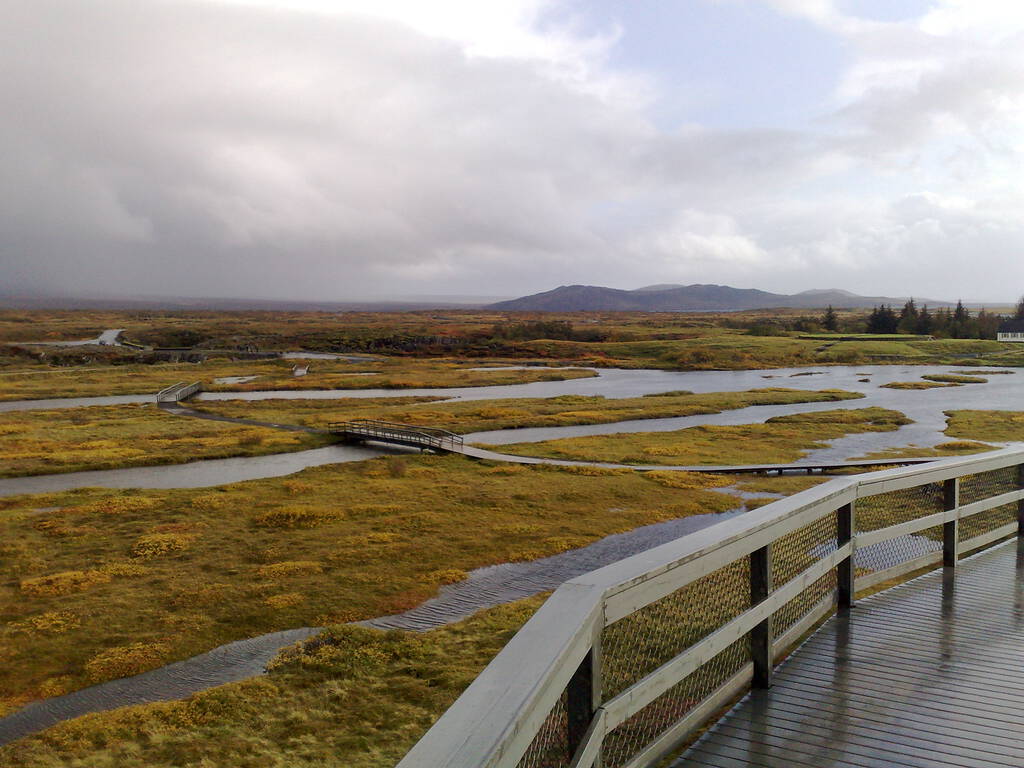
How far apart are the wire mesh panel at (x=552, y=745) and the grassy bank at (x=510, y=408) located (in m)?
52.5

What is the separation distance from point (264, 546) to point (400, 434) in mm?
23339

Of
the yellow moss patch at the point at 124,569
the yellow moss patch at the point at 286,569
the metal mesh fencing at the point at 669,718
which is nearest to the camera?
the metal mesh fencing at the point at 669,718

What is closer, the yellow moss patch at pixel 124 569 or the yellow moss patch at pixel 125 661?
the yellow moss patch at pixel 125 661

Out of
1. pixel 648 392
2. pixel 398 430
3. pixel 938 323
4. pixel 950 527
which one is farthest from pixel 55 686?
pixel 938 323

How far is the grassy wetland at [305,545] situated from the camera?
13391 mm

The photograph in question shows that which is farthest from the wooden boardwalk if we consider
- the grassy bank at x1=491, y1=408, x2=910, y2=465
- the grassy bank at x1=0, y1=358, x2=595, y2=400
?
the grassy bank at x1=0, y1=358, x2=595, y2=400

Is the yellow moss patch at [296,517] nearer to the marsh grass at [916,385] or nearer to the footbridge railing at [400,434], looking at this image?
the footbridge railing at [400,434]

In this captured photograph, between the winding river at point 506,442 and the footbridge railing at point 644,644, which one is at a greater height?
the footbridge railing at point 644,644

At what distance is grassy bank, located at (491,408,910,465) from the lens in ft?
141

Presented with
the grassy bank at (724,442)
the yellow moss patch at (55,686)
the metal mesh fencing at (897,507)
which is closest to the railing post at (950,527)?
the metal mesh fencing at (897,507)

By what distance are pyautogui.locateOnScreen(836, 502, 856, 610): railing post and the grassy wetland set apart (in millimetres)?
8018

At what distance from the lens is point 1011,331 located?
149750 mm

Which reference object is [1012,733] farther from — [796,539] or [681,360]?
[681,360]

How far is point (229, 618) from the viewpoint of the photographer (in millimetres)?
18641
